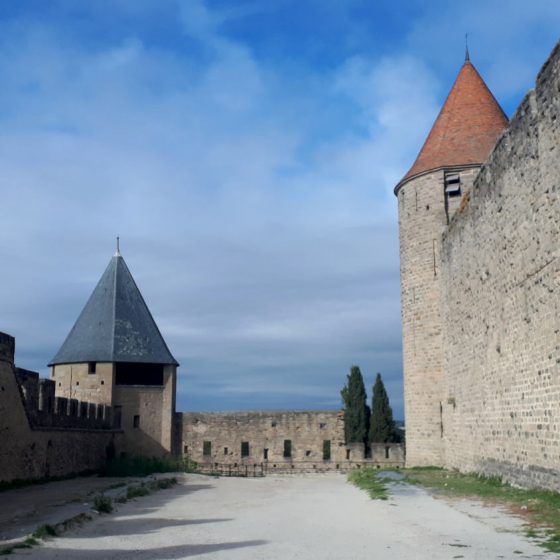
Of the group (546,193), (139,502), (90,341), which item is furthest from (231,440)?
(546,193)

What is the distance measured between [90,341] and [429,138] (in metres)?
13.6

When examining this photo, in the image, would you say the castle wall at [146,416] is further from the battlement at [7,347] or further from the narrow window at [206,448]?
the battlement at [7,347]

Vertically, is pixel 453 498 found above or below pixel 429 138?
below

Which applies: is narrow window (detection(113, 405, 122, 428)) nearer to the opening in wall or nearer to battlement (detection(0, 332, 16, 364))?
the opening in wall

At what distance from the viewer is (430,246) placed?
20.9 m

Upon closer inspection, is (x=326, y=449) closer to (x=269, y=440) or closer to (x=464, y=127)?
(x=269, y=440)

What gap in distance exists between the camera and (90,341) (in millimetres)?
26938

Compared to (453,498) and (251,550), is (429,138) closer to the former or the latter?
(453,498)

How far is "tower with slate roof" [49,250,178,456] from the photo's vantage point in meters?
26.3

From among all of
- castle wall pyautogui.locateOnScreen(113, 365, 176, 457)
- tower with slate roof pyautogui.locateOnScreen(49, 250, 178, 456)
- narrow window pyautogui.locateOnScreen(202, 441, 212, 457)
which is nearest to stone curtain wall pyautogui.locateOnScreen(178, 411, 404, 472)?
narrow window pyautogui.locateOnScreen(202, 441, 212, 457)

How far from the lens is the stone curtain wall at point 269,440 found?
28281 millimetres

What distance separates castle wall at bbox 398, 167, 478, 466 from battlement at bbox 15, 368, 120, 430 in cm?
966

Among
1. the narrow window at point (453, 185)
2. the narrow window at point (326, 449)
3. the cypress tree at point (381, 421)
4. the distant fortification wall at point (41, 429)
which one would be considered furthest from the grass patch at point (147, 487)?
the cypress tree at point (381, 421)

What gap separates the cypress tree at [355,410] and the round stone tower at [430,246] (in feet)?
26.6
